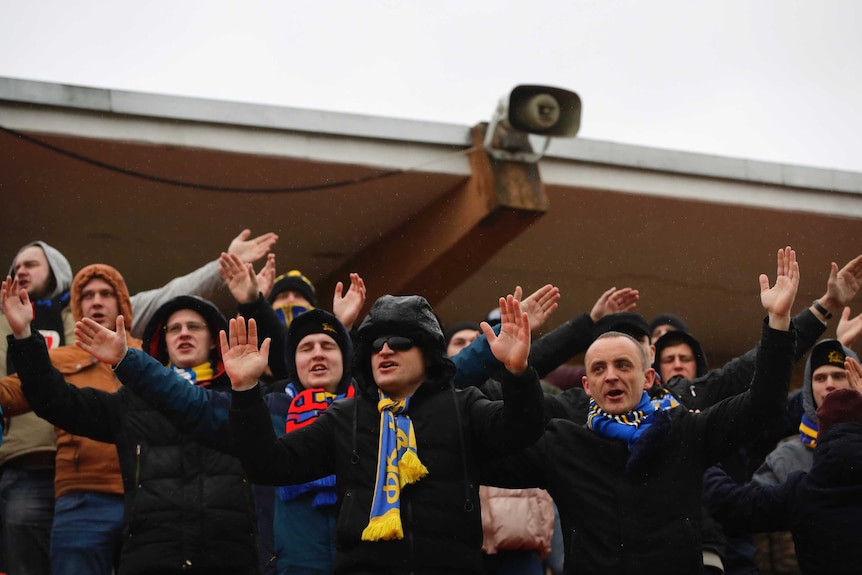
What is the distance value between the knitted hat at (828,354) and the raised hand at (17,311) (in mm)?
3476

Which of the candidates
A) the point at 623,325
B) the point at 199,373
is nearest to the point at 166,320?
the point at 199,373

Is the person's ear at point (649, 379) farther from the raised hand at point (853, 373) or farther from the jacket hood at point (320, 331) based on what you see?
the jacket hood at point (320, 331)

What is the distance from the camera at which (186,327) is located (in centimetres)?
517

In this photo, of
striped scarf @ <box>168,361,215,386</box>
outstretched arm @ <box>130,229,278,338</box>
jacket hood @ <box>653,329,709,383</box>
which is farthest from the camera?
outstretched arm @ <box>130,229,278,338</box>

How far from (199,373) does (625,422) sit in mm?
1880

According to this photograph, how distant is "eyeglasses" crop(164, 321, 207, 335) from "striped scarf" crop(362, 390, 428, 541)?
1433 millimetres

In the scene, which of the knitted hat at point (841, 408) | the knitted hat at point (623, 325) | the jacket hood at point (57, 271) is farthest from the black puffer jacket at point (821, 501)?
the jacket hood at point (57, 271)

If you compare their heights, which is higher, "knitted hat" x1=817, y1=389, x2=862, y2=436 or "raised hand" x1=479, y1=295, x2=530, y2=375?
"raised hand" x1=479, y1=295, x2=530, y2=375

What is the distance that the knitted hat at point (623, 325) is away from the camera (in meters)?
5.55

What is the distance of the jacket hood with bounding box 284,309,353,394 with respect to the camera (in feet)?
17.0

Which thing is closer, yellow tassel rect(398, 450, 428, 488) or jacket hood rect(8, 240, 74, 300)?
yellow tassel rect(398, 450, 428, 488)

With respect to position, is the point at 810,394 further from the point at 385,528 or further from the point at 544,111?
the point at 544,111

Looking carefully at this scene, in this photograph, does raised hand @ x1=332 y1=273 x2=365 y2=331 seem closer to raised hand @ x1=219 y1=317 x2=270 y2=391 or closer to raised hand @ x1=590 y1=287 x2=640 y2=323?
raised hand @ x1=590 y1=287 x2=640 y2=323

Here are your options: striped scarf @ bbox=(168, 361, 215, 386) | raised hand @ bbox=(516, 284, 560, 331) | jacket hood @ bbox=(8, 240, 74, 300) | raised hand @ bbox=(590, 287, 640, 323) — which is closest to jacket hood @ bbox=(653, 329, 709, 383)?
raised hand @ bbox=(590, 287, 640, 323)
